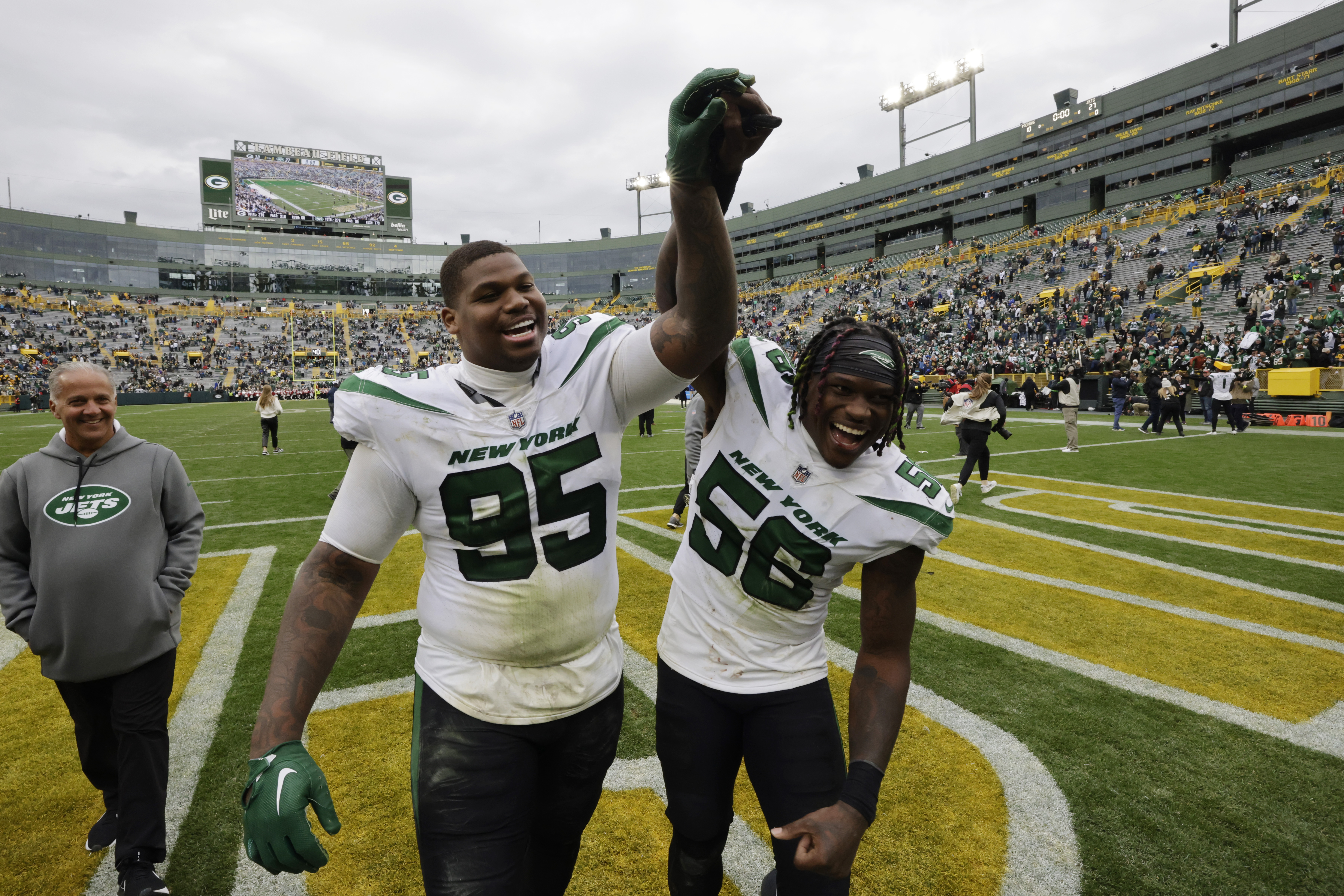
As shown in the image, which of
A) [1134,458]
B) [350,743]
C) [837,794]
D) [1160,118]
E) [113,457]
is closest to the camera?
[837,794]

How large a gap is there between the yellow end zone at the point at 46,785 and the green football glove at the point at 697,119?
3209mm

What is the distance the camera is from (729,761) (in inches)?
79.7

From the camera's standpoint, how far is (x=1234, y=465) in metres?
11.6

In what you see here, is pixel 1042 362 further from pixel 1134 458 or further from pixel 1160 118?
pixel 1160 118

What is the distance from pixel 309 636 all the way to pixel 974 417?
29.0ft

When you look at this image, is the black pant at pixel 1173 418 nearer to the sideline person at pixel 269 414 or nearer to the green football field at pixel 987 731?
the green football field at pixel 987 731

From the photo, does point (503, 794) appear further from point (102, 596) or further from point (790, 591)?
A: point (102, 596)

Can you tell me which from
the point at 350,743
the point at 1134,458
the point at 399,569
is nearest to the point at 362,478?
the point at 350,743

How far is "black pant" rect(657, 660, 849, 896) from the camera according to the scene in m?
1.89

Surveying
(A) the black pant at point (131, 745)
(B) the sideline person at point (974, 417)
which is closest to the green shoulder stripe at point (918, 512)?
(A) the black pant at point (131, 745)

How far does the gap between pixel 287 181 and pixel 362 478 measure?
244ft

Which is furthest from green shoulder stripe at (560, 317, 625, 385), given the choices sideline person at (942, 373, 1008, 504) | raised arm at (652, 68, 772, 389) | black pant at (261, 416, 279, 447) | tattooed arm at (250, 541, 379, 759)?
black pant at (261, 416, 279, 447)

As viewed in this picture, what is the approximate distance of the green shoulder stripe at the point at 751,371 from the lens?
2.10 meters

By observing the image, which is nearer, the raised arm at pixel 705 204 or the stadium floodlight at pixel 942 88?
the raised arm at pixel 705 204
